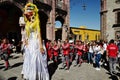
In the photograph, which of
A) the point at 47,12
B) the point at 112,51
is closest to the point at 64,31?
the point at 47,12

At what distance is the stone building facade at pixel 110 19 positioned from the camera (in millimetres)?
28719

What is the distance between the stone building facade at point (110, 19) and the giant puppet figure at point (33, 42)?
2327 cm

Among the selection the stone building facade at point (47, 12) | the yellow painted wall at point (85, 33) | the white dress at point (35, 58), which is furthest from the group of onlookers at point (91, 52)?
the yellow painted wall at point (85, 33)

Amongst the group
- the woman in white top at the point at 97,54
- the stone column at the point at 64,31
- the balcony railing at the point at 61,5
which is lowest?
the woman in white top at the point at 97,54

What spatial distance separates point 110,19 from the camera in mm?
29547

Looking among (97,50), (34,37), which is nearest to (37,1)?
(97,50)

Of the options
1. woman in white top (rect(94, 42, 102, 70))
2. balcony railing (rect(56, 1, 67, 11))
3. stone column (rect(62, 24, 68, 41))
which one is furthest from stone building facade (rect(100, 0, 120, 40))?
woman in white top (rect(94, 42, 102, 70))

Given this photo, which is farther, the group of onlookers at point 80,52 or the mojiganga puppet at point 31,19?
the group of onlookers at point 80,52

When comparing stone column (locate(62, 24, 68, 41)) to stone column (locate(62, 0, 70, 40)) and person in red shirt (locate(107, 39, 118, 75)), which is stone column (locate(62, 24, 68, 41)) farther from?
person in red shirt (locate(107, 39, 118, 75))

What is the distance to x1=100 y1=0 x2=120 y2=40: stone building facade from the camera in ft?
94.2

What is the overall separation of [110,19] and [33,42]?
24.4 metres

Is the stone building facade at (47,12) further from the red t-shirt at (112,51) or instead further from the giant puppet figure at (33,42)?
the giant puppet figure at (33,42)

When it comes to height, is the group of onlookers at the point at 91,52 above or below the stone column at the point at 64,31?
below

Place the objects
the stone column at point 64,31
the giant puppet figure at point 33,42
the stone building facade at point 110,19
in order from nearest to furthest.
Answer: the giant puppet figure at point 33,42 → the stone column at point 64,31 → the stone building facade at point 110,19
